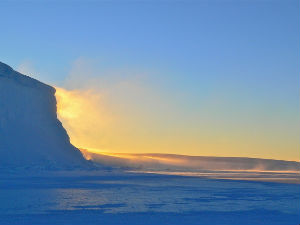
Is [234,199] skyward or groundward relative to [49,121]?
groundward

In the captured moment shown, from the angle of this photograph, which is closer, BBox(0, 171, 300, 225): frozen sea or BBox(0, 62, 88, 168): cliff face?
BBox(0, 171, 300, 225): frozen sea

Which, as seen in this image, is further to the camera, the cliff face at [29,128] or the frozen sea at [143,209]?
the cliff face at [29,128]

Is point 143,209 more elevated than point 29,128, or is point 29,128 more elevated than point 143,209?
point 29,128

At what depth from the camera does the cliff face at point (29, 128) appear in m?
52.3

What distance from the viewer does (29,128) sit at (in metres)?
56.8

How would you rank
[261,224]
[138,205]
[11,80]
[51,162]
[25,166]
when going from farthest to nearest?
[11,80]
[51,162]
[25,166]
[138,205]
[261,224]

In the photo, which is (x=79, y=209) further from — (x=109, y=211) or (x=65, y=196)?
(x=65, y=196)

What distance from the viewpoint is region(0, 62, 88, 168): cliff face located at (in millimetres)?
52344

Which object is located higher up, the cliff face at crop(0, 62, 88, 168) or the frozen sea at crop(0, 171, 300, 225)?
the cliff face at crop(0, 62, 88, 168)

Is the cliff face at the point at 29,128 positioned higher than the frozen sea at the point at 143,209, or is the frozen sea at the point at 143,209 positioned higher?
the cliff face at the point at 29,128

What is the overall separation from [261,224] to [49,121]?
50.3 meters

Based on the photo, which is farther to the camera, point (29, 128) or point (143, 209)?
point (29, 128)

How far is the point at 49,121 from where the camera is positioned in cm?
6097

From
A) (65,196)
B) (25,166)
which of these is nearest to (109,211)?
(65,196)
